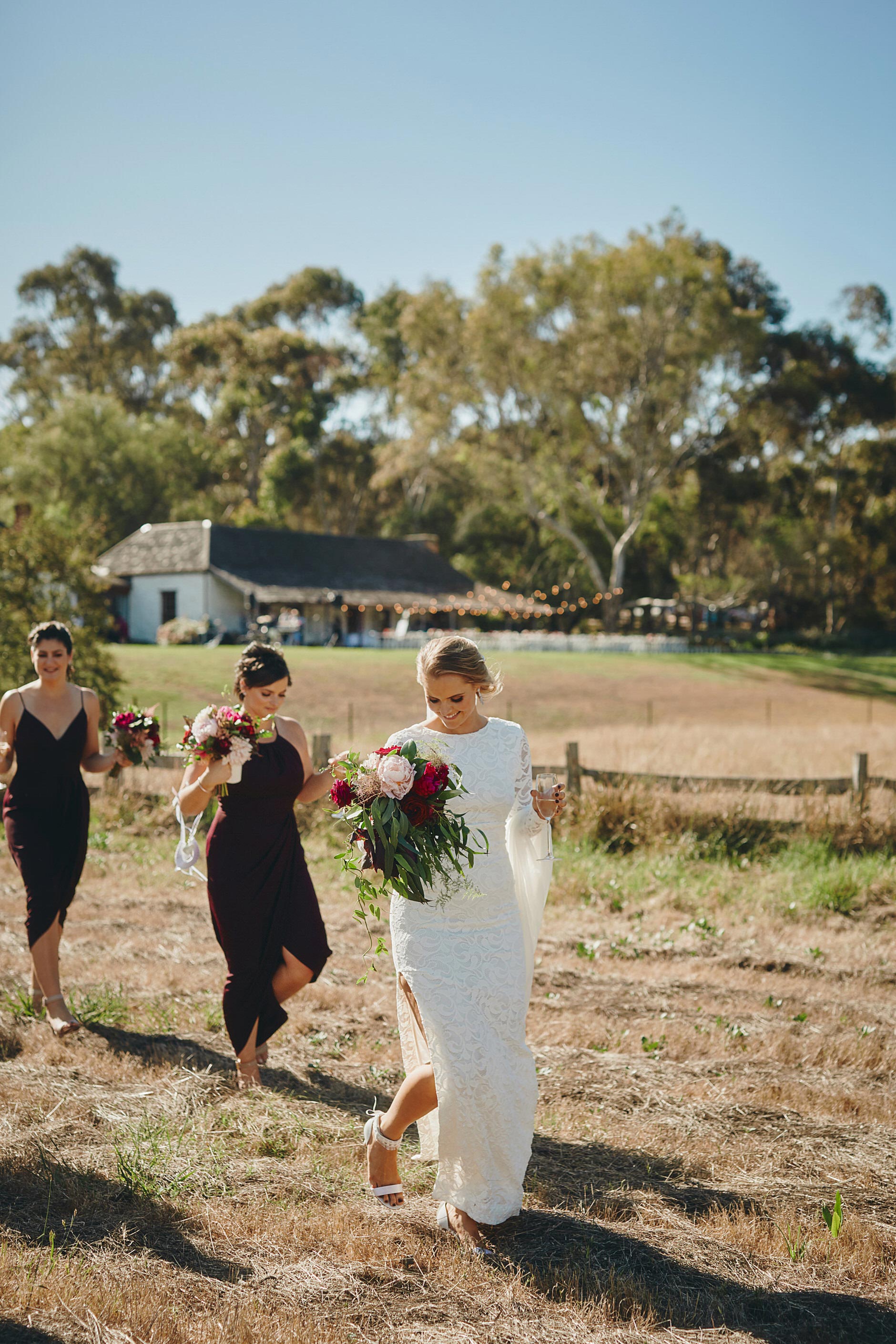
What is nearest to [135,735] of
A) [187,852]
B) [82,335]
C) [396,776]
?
[187,852]

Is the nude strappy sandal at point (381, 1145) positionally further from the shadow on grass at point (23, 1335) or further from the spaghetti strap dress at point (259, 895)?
the spaghetti strap dress at point (259, 895)

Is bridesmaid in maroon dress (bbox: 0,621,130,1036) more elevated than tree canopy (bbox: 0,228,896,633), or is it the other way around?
tree canopy (bbox: 0,228,896,633)

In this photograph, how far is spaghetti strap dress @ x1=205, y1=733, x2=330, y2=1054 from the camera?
4992 mm

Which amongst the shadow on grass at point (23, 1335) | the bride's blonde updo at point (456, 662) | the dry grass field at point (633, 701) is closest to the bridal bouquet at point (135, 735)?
the bride's blonde updo at point (456, 662)

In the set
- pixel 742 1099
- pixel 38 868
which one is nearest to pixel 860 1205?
pixel 742 1099

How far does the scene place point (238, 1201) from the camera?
3934mm

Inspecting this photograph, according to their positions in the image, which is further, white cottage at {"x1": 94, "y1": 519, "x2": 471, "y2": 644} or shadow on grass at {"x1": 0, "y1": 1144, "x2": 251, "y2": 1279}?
white cottage at {"x1": 94, "y1": 519, "x2": 471, "y2": 644}

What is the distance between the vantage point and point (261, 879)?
5.04 m

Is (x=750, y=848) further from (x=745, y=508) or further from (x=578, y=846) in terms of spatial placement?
(x=745, y=508)

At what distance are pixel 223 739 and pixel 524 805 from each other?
60.8 inches

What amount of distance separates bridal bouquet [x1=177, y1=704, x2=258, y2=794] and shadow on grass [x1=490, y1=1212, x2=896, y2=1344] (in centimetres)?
217

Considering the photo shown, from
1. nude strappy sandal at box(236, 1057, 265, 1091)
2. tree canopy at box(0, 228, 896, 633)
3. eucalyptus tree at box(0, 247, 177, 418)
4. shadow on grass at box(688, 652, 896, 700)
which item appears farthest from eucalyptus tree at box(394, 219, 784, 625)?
nude strappy sandal at box(236, 1057, 265, 1091)

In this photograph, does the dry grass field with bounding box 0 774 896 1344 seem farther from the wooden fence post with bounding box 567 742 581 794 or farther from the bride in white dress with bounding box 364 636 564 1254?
the wooden fence post with bounding box 567 742 581 794

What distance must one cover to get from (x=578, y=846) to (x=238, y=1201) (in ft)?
20.9
